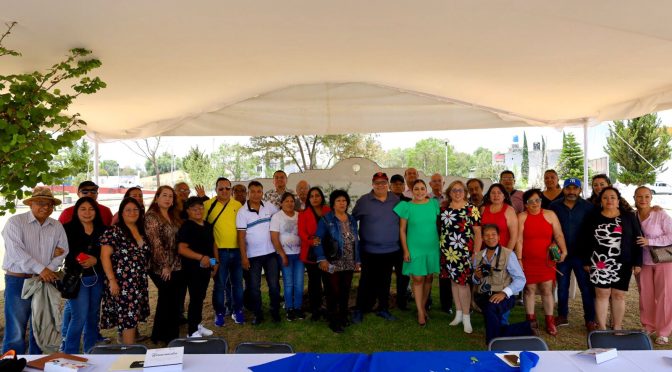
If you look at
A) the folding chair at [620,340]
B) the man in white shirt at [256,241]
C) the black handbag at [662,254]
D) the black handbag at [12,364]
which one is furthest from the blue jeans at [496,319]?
the black handbag at [12,364]

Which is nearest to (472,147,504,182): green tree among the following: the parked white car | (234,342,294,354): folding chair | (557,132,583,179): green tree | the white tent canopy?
(557,132,583,179): green tree

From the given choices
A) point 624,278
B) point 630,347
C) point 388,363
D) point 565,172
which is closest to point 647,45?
point 624,278

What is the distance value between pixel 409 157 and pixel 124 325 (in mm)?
47191

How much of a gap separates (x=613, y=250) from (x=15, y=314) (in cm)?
486

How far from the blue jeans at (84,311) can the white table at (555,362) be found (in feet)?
4.29

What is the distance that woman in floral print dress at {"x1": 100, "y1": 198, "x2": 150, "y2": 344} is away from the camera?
326 cm

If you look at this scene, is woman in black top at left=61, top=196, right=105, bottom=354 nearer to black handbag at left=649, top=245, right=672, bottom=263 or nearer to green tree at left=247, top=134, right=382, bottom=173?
black handbag at left=649, top=245, right=672, bottom=263

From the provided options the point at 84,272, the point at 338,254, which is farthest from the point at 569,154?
the point at 84,272

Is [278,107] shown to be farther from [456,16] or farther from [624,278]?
[624,278]

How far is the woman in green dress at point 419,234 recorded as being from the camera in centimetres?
418

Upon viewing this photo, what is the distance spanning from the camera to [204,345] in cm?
239

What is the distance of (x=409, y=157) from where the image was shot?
49250 millimetres

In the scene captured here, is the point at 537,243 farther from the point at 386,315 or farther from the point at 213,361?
the point at 213,361

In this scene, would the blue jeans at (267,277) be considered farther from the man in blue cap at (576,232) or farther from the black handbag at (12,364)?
the man in blue cap at (576,232)
